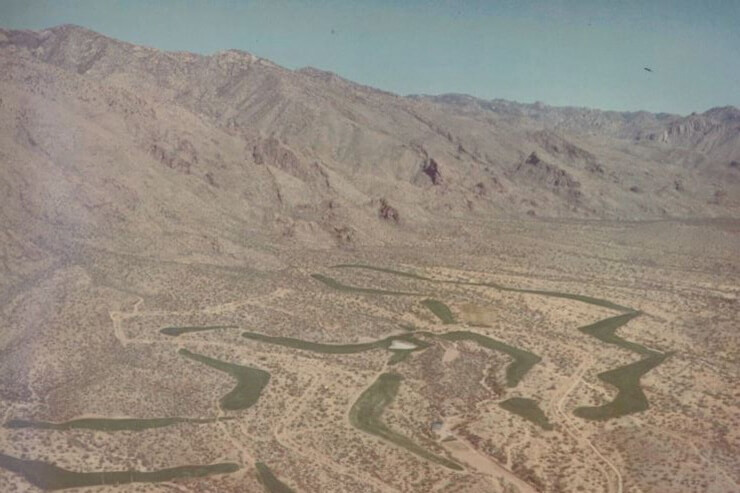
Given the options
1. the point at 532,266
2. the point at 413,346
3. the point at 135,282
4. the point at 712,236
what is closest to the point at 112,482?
the point at 413,346

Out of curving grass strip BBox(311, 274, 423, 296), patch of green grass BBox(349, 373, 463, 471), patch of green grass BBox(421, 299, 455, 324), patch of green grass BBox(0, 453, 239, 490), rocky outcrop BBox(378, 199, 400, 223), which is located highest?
rocky outcrop BBox(378, 199, 400, 223)

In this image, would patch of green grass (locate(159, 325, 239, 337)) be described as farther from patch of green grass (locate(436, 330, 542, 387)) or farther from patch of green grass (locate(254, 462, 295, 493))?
patch of green grass (locate(254, 462, 295, 493))

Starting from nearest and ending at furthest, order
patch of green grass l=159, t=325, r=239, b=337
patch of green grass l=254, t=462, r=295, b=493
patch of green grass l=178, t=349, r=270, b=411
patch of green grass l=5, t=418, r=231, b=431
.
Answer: patch of green grass l=254, t=462, r=295, b=493, patch of green grass l=5, t=418, r=231, b=431, patch of green grass l=178, t=349, r=270, b=411, patch of green grass l=159, t=325, r=239, b=337

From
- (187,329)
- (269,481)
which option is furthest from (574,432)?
(187,329)

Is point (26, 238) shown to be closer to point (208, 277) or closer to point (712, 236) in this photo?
point (208, 277)

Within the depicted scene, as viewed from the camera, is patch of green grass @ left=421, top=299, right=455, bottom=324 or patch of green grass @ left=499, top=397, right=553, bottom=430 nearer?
patch of green grass @ left=499, top=397, right=553, bottom=430

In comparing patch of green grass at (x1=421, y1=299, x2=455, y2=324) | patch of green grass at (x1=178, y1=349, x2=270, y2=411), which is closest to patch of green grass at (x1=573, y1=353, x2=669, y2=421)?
patch of green grass at (x1=421, y1=299, x2=455, y2=324)

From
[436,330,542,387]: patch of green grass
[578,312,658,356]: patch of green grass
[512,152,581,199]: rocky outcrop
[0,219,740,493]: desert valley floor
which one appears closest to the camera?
[0,219,740,493]: desert valley floor

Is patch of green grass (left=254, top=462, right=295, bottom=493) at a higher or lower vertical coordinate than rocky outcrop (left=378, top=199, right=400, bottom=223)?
lower
